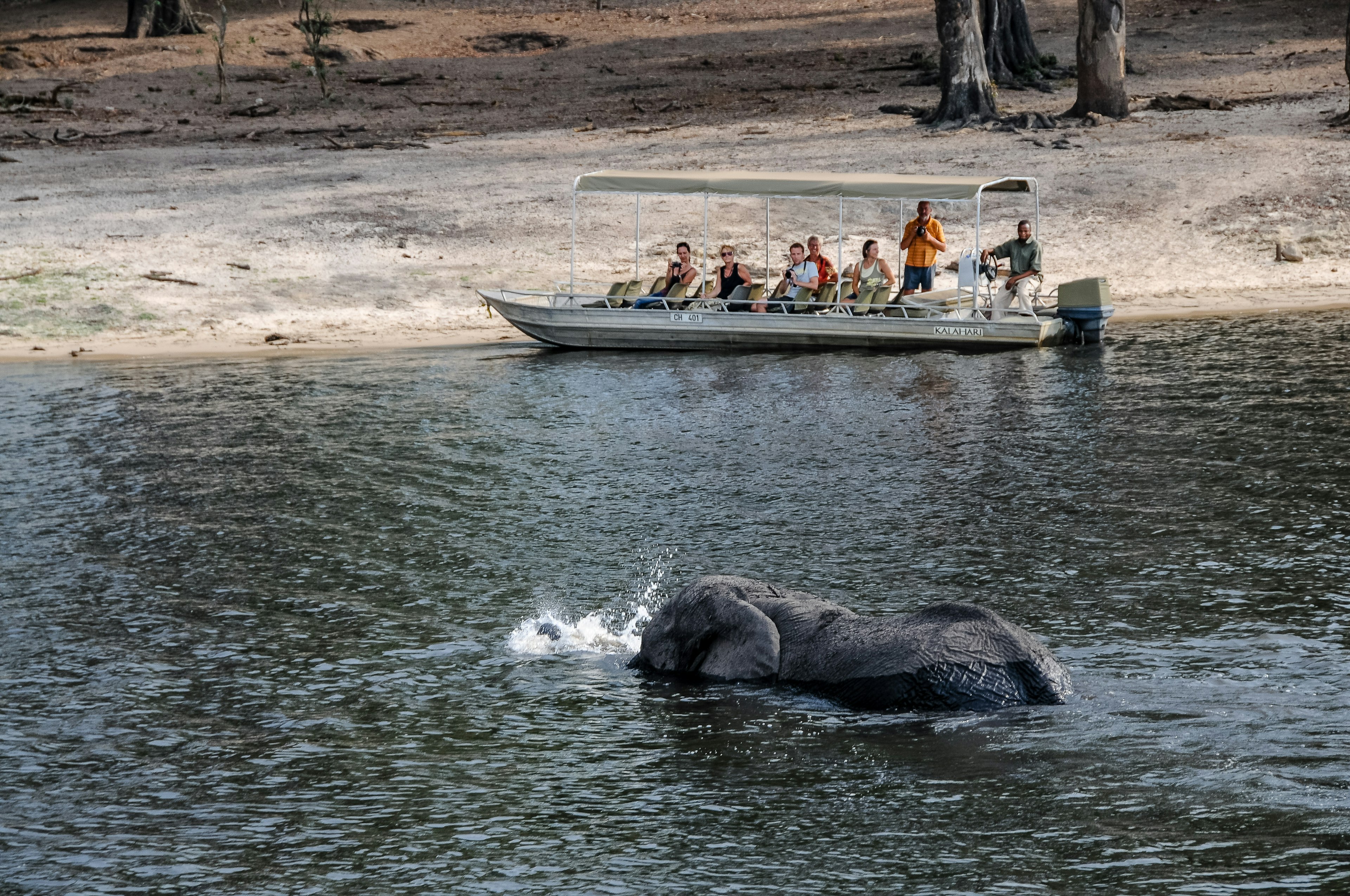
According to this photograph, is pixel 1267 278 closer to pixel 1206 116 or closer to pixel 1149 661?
pixel 1206 116

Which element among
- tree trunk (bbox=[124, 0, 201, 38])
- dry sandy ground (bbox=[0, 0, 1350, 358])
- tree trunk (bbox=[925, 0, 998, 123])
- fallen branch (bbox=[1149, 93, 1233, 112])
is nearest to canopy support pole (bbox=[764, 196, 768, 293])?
dry sandy ground (bbox=[0, 0, 1350, 358])

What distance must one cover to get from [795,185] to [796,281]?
4.73 feet

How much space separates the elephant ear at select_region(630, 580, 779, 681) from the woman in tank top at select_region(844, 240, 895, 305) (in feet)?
42.4

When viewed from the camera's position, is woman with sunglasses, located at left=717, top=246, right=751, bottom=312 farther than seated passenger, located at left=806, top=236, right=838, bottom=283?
Yes

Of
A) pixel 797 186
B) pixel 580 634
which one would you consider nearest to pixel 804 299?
pixel 797 186

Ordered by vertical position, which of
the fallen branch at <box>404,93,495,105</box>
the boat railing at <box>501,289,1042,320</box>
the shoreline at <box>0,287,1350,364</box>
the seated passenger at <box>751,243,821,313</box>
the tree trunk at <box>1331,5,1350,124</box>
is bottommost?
the shoreline at <box>0,287,1350,364</box>

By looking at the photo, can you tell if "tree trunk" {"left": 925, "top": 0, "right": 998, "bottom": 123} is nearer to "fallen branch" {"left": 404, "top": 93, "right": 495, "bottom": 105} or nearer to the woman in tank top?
"fallen branch" {"left": 404, "top": 93, "right": 495, "bottom": 105}

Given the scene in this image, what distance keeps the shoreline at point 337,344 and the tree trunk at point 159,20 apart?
20797 mm

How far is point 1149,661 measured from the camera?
28.8ft

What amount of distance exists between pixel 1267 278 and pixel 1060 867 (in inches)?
825

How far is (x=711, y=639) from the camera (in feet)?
29.1

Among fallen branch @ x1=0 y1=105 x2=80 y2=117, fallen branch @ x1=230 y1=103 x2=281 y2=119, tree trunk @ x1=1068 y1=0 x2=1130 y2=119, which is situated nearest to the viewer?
tree trunk @ x1=1068 y1=0 x2=1130 y2=119

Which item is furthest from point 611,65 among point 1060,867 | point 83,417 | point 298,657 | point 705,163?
point 1060,867

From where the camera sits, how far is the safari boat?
20875 millimetres
